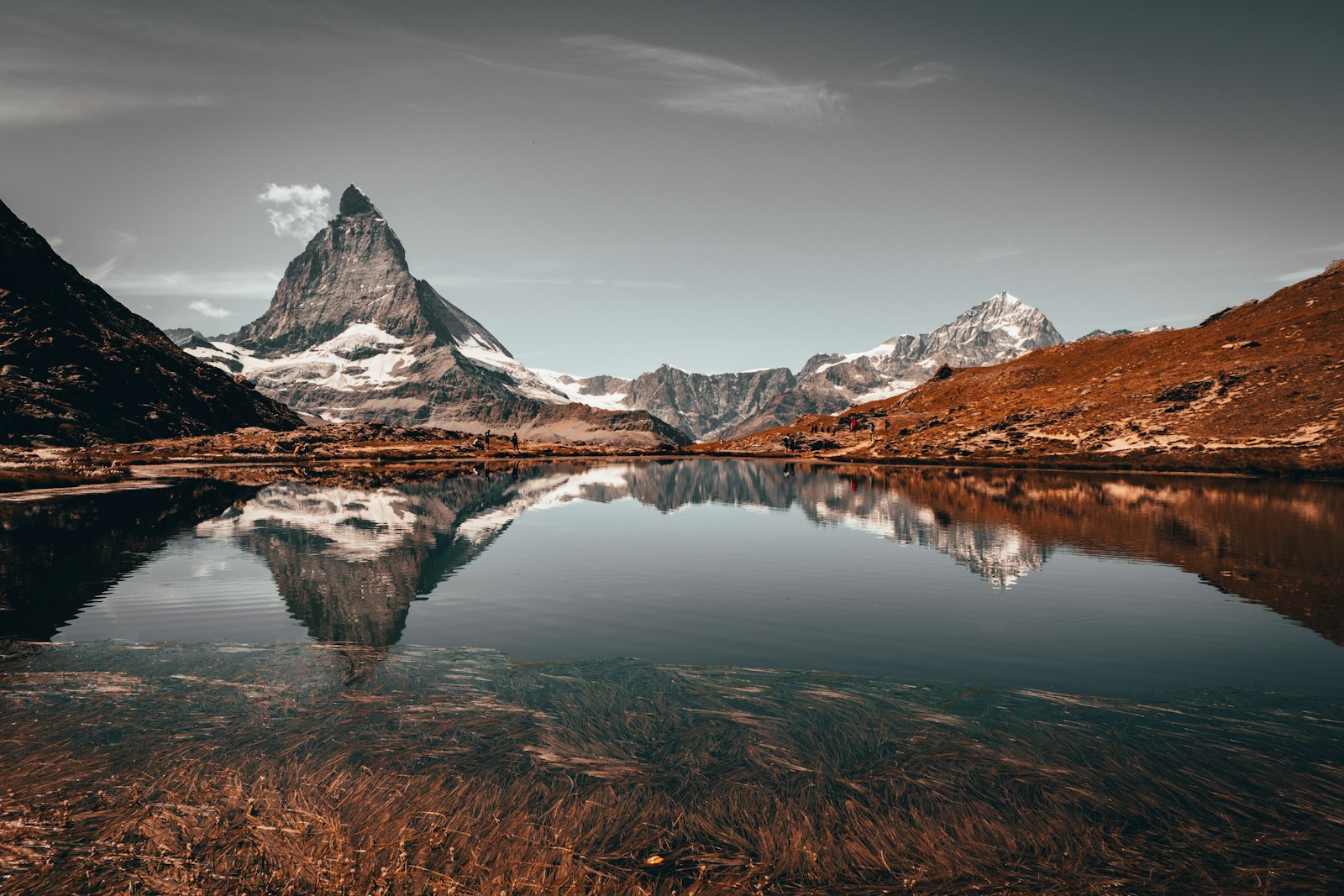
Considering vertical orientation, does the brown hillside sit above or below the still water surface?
above

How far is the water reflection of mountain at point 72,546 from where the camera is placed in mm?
27906

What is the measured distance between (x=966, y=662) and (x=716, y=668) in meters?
8.49

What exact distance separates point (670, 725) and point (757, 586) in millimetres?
19708

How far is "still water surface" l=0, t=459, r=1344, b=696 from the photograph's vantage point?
23453 millimetres

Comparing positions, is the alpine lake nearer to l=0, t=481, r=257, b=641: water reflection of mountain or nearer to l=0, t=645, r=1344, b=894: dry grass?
l=0, t=645, r=1344, b=894: dry grass

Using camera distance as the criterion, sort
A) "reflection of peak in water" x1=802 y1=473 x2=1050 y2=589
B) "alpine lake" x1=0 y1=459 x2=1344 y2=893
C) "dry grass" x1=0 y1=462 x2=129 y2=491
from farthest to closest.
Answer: "dry grass" x1=0 y1=462 x2=129 y2=491 → "reflection of peak in water" x1=802 y1=473 x2=1050 y2=589 → "alpine lake" x1=0 y1=459 x2=1344 y2=893

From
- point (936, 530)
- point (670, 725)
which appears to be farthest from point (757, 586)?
point (936, 530)

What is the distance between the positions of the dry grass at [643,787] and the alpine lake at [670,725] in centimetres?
8

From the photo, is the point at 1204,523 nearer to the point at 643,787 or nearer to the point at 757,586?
the point at 757,586

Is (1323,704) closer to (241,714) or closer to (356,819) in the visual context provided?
(356,819)

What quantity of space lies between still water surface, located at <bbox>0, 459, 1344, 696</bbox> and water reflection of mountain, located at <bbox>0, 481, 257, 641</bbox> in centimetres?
26

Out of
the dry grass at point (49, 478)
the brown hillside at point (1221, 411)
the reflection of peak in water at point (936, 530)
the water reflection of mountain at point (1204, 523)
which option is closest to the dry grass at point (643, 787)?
the water reflection of mountain at point (1204, 523)

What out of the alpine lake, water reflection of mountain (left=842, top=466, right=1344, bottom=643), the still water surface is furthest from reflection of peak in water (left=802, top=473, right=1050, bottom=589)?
water reflection of mountain (left=842, top=466, right=1344, bottom=643)

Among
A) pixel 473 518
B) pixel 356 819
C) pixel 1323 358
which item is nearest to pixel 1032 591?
pixel 356 819
